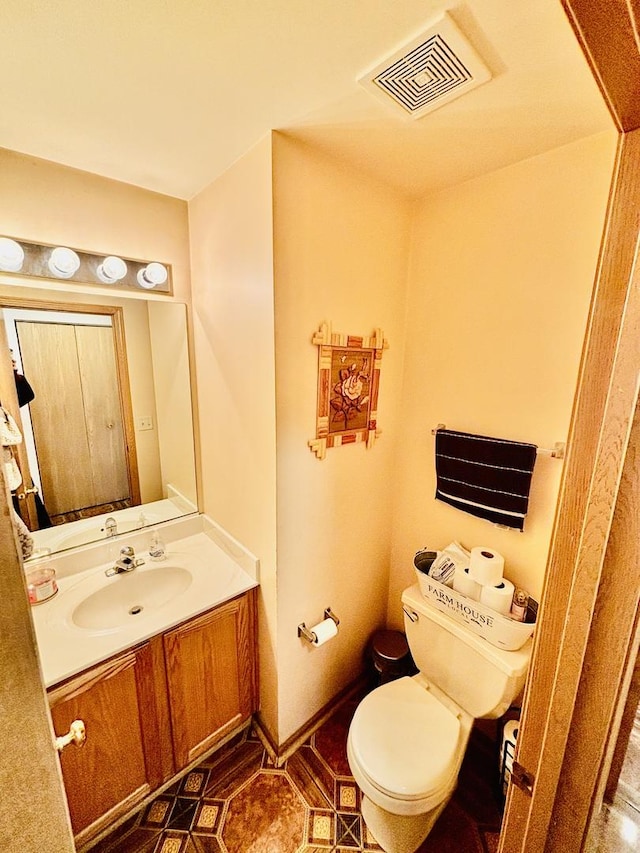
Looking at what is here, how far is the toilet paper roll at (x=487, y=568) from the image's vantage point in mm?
1327

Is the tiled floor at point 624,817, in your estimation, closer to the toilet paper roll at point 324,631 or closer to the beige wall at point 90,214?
the toilet paper roll at point 324,631

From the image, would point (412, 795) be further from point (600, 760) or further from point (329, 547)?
point (600, 760)

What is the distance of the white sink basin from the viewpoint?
143 cm

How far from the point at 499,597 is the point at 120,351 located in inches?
76.0

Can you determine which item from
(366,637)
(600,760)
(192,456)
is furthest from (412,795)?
(192,456)

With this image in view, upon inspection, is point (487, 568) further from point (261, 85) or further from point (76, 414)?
point (76, 414)

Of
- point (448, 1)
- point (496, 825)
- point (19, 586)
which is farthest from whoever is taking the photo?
point (496, 825)

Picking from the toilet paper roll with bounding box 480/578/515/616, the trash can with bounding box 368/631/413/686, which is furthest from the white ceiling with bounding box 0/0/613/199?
the trash can with bounding box 368/631/413/686

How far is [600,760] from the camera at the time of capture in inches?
20.4

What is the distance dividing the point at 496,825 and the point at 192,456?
2036 mm

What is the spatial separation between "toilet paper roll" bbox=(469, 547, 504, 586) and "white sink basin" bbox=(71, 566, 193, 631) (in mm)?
1238

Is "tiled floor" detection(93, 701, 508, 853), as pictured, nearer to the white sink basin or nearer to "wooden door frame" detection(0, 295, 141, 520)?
the white sink basin

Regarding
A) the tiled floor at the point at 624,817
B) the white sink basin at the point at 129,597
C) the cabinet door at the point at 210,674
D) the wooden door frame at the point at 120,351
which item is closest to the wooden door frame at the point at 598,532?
the tiled floor at the point at 624,817

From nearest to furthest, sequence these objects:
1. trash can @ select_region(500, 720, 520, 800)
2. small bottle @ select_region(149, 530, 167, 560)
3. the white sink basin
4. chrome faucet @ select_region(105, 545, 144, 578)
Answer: trash can @ select_region(500, 720, 520, 800) → the white sink basin → chrome faucet @ select_region(105, 545, 144, 578) → small bottle @ select_region(149, 530, 167, 560)
